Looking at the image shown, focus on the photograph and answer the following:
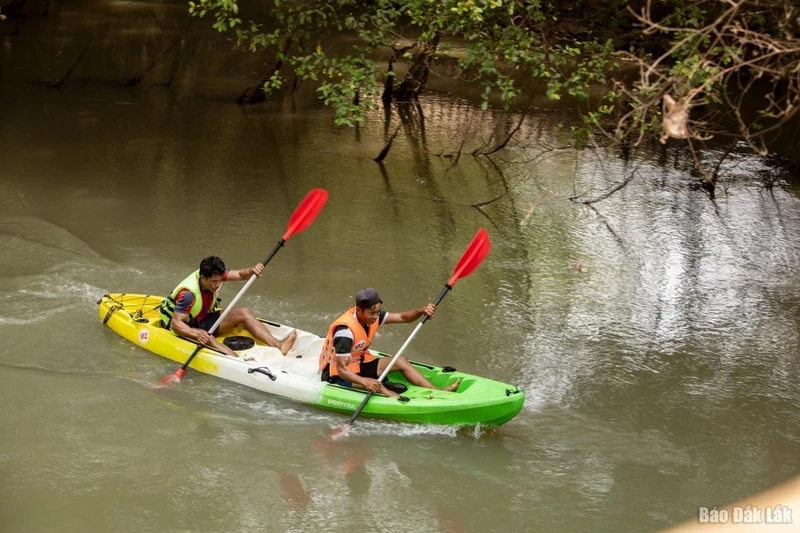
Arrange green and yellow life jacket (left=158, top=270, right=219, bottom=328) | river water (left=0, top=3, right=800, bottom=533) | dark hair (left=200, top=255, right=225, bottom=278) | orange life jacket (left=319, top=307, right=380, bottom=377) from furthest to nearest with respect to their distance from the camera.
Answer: green and yellow life jacket (left=158, top=270, right=219, bottom=328)
dark hair (left=200, top=255, right=225, bottom=278)
orange life jacket (left=319, top=307, right=380, bottom=377)
river water (left=0, top=3, right=800, bottom=533)

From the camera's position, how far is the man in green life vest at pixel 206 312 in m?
6.33

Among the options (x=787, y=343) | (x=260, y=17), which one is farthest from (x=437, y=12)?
(x=260, y=17)

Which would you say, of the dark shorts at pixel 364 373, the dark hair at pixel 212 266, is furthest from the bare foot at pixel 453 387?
the dark hair at pixel 212 266

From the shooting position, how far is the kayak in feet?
18.6

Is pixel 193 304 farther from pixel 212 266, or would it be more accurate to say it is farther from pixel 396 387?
pixel 396 387

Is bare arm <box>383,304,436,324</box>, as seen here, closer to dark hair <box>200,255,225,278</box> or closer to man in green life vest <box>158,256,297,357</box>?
man in green life vest <box>158,256,297,357</box>

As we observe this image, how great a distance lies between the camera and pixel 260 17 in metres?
18.7

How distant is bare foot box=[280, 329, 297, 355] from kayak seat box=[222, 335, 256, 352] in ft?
0.88

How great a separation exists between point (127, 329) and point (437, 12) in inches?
158

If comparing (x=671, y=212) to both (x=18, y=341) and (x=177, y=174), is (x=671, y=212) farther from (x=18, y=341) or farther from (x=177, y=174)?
(x=18, y=341)

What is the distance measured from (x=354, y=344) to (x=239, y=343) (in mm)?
1156

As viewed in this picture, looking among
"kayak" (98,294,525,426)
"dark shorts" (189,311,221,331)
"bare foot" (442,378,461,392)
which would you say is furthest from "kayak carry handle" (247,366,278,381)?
"bare foot" (442,378,461,392)

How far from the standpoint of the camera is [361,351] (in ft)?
19.4

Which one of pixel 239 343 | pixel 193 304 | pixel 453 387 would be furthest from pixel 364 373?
pixel 193 304
